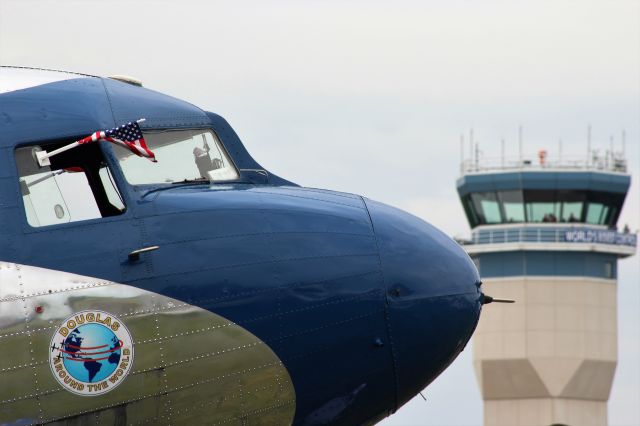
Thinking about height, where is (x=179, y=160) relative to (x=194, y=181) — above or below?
above

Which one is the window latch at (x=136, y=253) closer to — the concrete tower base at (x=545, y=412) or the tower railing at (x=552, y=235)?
the tower railing at (x=552, y=235)

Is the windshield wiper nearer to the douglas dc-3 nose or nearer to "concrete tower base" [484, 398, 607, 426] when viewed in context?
the douglas dc-3 nose

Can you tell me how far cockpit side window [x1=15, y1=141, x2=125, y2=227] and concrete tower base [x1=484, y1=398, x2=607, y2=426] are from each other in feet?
434

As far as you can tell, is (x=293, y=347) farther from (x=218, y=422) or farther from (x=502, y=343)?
(x=502, y=343)

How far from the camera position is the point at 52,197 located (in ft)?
78.2

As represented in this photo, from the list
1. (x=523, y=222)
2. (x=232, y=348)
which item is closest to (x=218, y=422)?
(x=232, y=348)

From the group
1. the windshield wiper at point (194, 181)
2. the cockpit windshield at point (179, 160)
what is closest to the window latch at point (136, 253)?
the cockpit windshield at point (179, 160)

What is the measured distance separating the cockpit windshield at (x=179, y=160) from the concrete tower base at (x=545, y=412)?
130m

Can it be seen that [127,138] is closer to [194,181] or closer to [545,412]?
[194,181]

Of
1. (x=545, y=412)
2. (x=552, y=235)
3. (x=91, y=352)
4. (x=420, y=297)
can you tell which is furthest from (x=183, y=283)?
(x=545, y=412)

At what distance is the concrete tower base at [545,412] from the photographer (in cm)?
15438

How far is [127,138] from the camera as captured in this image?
79.2 feet

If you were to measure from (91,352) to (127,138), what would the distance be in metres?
2.98

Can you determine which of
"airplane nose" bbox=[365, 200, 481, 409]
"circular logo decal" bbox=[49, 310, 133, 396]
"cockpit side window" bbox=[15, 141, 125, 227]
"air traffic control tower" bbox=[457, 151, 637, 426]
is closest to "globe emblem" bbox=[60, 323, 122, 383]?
"circular logo decal" bbox=[49, 310, 133, 396]
